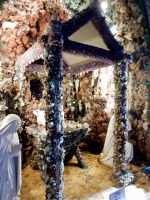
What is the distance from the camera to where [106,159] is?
19.5 feet

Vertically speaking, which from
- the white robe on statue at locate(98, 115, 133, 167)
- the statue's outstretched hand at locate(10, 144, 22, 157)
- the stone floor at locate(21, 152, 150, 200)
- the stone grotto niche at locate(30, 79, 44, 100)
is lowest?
the stone floor at locate(21, 152, 150, 200)

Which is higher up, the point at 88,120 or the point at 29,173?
the point at 88,120

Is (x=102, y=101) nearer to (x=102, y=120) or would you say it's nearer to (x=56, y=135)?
(x=102, y=120)

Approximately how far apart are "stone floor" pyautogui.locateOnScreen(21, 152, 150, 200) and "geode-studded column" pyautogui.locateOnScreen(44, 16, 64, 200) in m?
0.91

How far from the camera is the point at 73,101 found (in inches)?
301

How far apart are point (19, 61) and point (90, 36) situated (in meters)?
2.14

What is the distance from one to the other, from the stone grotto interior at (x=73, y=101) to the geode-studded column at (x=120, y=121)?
26 mm

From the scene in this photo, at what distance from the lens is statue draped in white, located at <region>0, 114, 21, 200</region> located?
3.02 metres

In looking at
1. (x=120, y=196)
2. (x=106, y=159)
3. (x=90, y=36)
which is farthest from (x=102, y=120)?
(x=120, y=196)

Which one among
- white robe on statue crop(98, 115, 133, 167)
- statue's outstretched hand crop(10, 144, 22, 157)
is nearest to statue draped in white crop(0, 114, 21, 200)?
statue's outstretched hand crop(10, 144, 22, 157)

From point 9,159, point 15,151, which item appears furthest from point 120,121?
point 9,159

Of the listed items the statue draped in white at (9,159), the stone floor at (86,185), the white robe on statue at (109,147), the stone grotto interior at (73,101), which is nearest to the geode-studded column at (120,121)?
the stone grotto interior at (73,101)

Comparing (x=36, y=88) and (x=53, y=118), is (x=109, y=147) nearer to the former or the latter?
(x=53, y=118)

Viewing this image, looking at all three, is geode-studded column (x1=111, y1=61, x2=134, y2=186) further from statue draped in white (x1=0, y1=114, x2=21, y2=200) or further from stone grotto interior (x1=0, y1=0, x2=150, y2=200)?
statue draped in white (x1=0, y1=114, x2=21, y2=200)
